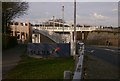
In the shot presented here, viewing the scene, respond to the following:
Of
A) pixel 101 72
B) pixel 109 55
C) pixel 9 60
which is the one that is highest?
pixel 101 72

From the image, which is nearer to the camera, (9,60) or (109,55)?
(9,60)

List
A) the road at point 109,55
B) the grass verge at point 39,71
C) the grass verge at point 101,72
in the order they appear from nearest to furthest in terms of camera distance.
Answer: the grass verge at point 39,71
the grass verge at point 101,72
the road at point 109,55

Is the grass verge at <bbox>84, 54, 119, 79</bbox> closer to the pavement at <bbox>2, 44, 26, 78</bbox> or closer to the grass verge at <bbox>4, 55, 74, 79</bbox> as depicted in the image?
the grass verge at <bbox>4, 55, 74, 79</bbox>

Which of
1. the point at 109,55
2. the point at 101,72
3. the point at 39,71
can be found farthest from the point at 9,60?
the point at 109,55

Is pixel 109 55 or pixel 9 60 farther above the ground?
pixel 9 60

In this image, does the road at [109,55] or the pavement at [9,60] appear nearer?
the pavement at [9,60]

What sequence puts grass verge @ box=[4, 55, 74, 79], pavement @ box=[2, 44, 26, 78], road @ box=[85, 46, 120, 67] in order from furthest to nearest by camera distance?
road @ box=[85, 46, 120, 67], pavement @ box=[2, 44, 26, 78], grass verge @ box=[4, 55, 74, 79]

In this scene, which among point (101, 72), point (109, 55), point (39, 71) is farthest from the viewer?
point (109, 55)

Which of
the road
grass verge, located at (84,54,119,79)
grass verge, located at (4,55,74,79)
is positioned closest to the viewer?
grass verge, located at (4,55,74,79)

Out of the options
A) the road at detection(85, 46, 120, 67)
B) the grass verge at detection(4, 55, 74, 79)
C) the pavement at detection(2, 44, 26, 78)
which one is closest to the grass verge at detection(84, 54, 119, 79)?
the grass verge at detection(4, 55, 74, 79)

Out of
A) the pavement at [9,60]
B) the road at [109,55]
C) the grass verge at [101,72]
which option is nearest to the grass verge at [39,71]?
the pavement at [9,60]

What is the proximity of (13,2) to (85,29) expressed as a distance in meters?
85.4

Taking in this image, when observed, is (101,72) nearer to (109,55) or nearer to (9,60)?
(9,60)

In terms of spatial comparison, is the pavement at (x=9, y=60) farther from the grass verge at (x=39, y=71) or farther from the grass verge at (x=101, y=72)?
the grass verge at (x=101, y=72)
